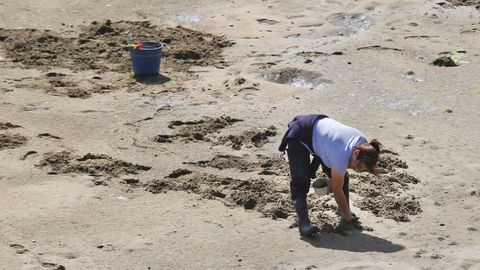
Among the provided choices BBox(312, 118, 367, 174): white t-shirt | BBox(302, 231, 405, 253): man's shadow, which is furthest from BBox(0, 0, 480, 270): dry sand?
BBox(312, 118, 367, 174): white t-shirt

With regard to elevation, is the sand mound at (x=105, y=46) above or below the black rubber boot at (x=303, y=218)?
below

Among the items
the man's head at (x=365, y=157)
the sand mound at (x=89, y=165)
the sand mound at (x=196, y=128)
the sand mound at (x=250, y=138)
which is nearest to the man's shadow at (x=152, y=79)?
the sand mound at (x=196, y=128)

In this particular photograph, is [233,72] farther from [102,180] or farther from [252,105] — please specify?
[102,180]

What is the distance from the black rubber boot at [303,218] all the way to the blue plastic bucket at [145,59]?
4.50 meters

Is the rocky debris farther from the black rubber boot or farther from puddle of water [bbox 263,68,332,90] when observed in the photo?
the black rubber boot

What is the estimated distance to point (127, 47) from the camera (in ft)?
40.4

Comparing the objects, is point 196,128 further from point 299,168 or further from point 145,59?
point 299,168

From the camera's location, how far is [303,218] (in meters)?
7.09

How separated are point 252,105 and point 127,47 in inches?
106

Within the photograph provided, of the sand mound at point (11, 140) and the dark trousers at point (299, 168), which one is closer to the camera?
the dark trousers at point (299, 168)

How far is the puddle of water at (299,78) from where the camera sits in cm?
1101

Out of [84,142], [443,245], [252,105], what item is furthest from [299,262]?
[252,105]

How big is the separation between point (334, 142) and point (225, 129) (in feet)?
9.03

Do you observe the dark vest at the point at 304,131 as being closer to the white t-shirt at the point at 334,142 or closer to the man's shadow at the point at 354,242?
the white t-shirt at the point at 334,142
